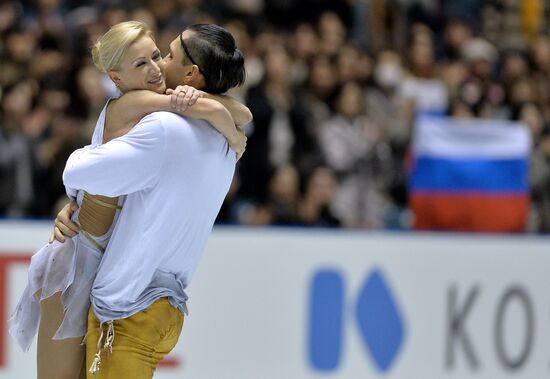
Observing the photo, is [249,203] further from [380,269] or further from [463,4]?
[463,4]

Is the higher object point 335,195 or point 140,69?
point 140,69

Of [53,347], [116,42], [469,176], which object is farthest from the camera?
[469,176]

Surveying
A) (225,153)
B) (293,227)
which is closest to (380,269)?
(293,227)

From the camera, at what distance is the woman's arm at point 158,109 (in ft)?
11.9

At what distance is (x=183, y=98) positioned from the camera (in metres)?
3.57

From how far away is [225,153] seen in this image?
12.4ft

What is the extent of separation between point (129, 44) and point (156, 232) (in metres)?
0.62

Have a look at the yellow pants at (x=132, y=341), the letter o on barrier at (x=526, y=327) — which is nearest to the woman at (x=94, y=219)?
the yellow pants at (x=132, y=341)

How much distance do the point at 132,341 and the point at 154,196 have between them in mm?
504

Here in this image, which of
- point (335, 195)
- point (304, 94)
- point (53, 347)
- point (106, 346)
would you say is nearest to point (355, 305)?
point (335, 195)

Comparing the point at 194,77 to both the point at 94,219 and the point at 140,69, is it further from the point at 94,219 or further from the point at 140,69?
the point at 94,219

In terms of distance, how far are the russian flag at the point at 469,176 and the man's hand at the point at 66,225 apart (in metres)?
4.72

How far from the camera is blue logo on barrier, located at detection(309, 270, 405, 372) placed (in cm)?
715

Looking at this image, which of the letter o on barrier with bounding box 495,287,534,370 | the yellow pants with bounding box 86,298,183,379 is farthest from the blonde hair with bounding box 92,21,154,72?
the letter o on barrier with bounding box 495,287,534,370
